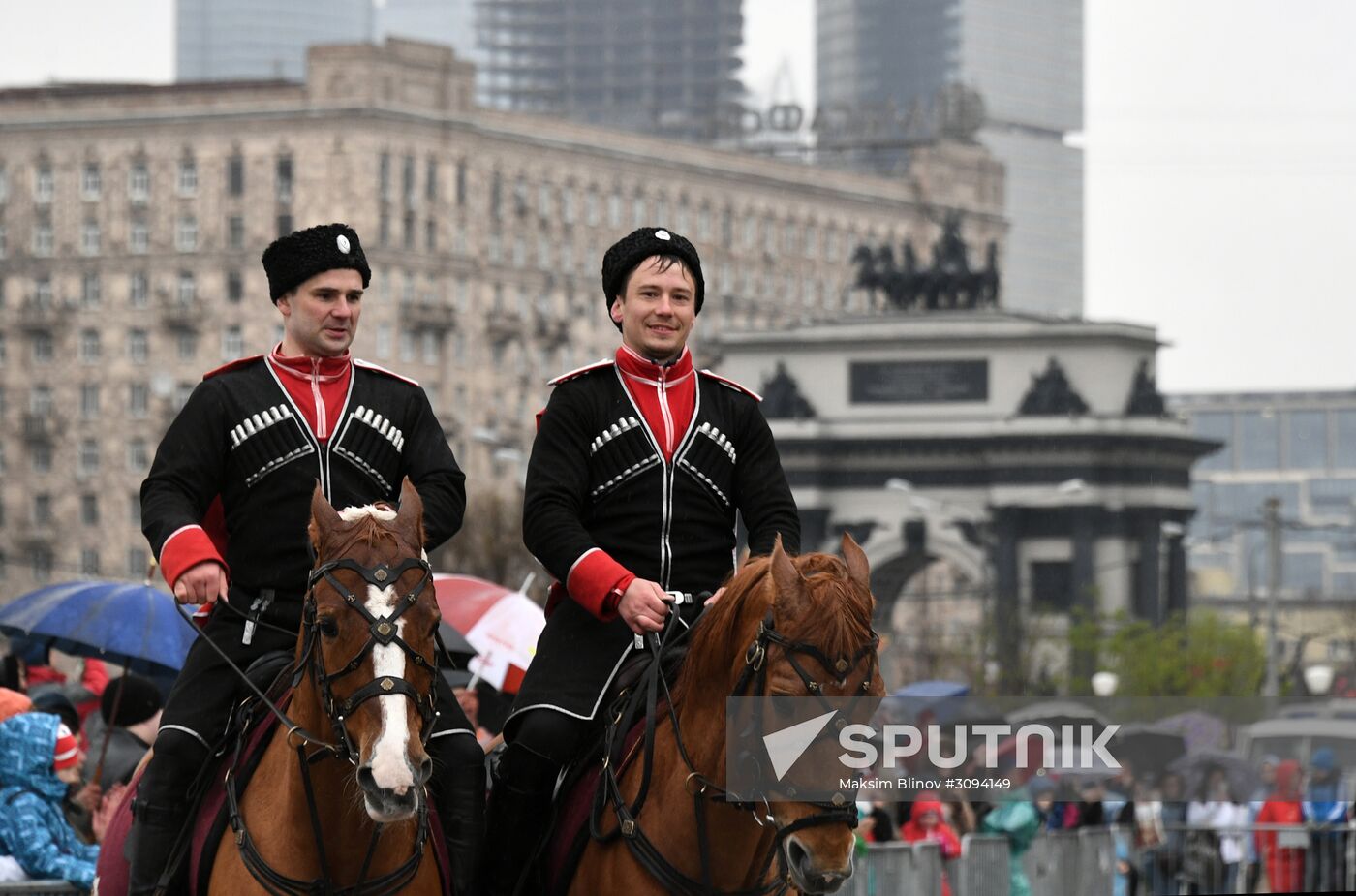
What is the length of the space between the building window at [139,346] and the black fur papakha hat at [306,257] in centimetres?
11507

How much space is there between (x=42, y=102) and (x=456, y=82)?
17.2m

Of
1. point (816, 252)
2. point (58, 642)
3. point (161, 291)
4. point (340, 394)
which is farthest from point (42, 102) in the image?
point (340, 394)

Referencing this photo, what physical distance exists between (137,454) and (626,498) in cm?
11415

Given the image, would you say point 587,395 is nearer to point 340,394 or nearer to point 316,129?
point 340,394

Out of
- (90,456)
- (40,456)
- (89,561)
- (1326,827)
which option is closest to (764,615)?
(1326,827)

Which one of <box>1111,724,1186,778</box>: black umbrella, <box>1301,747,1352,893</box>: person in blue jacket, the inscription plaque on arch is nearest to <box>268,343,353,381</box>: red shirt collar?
<box>1301,747,1352,893</box>: person in blue jacket

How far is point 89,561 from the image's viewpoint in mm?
120688

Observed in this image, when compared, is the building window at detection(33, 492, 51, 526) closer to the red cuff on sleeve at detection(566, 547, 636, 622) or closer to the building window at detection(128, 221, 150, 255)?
the building window at detection(128, 221, 150, 255)

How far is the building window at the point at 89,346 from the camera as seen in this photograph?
408ft

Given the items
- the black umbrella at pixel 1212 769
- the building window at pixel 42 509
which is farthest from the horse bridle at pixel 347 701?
the building window at pixel 42 509

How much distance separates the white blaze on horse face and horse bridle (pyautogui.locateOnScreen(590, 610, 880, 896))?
98 centimetres

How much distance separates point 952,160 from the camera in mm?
154750

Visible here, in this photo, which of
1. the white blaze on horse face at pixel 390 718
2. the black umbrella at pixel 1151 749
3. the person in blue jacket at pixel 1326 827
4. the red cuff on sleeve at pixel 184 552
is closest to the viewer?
the white blaze on horse face at pixel 390 718

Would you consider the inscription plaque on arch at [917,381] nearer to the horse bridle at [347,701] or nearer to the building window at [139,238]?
the building window at [139,238]
